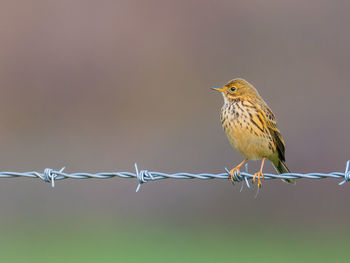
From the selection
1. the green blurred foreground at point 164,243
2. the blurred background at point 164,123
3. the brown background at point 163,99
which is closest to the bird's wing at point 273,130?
the green blurred foreground at point 164,243

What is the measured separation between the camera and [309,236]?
17.3m

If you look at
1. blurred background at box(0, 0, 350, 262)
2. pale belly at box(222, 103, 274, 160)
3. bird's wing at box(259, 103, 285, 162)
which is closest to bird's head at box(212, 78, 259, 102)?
bird's wing at box(259, 103, 285, 162)

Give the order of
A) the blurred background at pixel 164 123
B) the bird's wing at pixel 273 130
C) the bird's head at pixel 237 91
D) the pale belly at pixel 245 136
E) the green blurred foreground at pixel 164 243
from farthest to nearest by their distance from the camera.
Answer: the blurred background at pixel 164 123 → the green blurred foreground at pixel 164 243 → the bird's head at pixel 237 91 → the bird's wing at pixel 273 130 → the pale belly at pixel 245 136

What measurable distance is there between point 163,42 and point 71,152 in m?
5.00

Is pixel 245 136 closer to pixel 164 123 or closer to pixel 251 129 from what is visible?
pixel 251 129

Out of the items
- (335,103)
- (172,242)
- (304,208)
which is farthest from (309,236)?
(335,103)

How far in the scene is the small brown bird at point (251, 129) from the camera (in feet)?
29.5

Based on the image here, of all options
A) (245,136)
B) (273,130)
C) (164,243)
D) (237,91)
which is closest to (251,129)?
(245,136)

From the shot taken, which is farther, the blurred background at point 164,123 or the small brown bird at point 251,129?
the blurred background at point 164,123

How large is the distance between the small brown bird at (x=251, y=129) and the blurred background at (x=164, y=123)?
582cm

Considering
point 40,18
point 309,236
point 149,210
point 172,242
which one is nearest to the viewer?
point 172,242

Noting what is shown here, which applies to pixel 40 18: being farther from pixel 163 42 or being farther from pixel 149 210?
pixel 149 210

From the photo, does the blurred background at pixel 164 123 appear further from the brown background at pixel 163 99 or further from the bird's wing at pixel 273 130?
the bird's wing at pixel 273 130

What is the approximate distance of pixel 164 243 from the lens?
15875 mm
